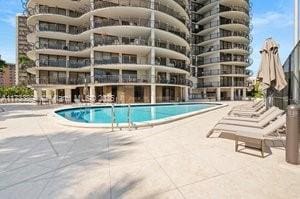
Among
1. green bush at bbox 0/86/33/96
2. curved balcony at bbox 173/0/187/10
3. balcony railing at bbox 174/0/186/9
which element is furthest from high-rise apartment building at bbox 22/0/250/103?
green bush at bbox 0/86/33/96

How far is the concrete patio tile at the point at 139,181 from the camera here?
154 inches

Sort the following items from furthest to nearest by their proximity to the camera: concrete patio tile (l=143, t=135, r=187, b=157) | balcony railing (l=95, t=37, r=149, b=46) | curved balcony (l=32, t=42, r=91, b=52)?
curved balcony (l=32, t=42, r=91, b=52)
balcony railing (l=95, t=37, r=149, b=46)
concrete patio tile (l=143, t=135, r=187, b=157)

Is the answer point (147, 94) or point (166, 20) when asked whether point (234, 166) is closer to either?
point (147, 94)

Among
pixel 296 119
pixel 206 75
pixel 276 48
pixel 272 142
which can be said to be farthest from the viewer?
pixel 206 75

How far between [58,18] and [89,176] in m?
37.8

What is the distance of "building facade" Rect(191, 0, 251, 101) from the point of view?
5156 cm

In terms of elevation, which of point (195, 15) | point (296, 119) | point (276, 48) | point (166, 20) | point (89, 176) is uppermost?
point (195, 15)

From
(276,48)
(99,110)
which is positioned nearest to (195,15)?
(99,110)

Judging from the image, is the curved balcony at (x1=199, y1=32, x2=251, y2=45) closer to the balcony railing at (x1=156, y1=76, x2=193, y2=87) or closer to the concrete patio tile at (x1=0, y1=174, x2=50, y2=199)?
the balcony railing at (x1=156, y1=76, x2=193, y2=87)

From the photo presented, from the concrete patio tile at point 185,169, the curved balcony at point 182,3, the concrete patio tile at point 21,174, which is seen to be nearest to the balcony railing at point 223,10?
the curved balcony at point 182,3

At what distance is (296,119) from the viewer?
5043mm

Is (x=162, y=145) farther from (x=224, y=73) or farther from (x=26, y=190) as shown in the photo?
(x=224, y=73)

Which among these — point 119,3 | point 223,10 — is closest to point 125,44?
point 119,3

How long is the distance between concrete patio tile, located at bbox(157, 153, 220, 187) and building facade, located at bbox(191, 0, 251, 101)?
151 feet
